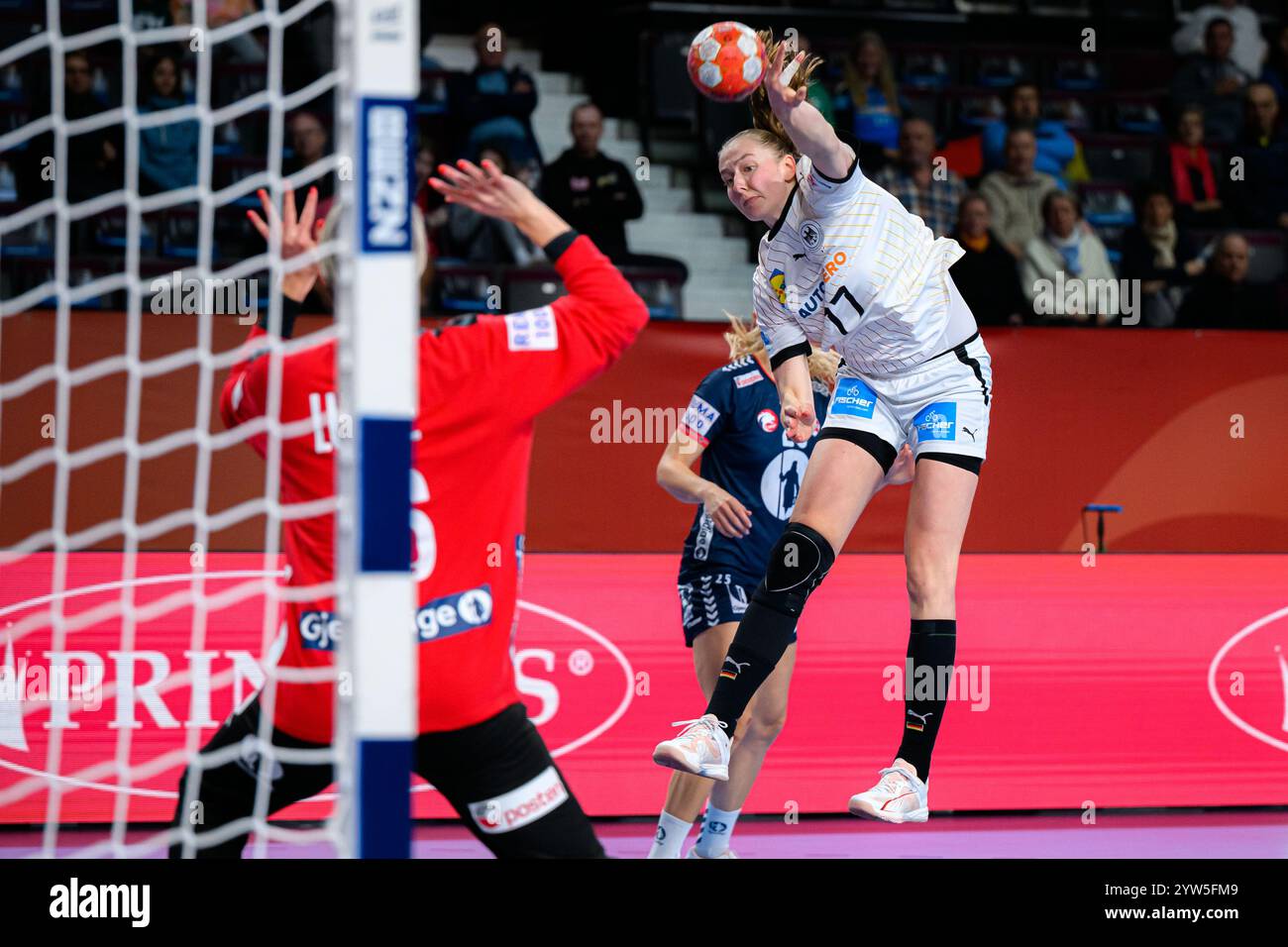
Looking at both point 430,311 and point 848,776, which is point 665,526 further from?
point 430,311

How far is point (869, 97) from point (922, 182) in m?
1.31

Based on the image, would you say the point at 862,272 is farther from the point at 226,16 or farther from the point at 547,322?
the point at 226,16

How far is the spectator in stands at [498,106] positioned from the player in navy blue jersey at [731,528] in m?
4.19

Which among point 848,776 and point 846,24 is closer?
point 848,776

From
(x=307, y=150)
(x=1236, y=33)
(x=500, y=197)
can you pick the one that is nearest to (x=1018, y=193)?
(x=1236, y=33)

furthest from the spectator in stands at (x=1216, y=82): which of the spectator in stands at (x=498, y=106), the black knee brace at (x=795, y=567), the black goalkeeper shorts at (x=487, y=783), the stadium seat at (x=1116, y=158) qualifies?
the black goalkeeper shorts at (x=487, y=783)

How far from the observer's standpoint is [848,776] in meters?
6.72

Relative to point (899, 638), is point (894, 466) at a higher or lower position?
higher

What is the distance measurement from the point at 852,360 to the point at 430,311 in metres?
4.17

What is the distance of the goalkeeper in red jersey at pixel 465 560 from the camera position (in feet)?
11.3

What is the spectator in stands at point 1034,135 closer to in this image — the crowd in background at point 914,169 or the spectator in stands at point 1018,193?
the crowd in background at point 914,169

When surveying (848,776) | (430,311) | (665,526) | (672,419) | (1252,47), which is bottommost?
(848,776)
